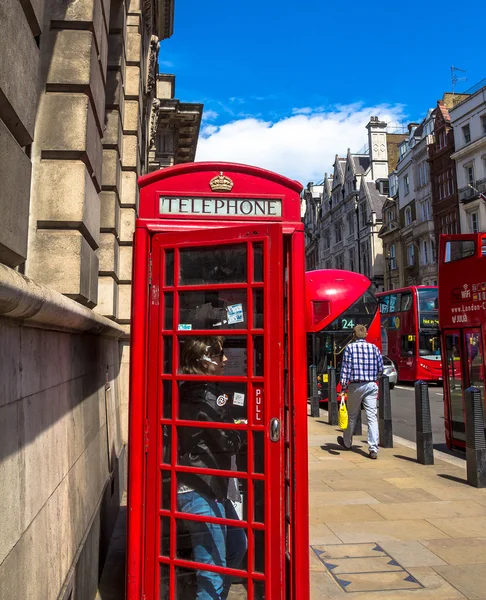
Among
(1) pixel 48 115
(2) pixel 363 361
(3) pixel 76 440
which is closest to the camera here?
(3) pixel 76 440

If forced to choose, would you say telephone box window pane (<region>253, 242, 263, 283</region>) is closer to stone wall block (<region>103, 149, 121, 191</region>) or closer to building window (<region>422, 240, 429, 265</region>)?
stone wall block (<region>103, 149, 121, 191</region>)

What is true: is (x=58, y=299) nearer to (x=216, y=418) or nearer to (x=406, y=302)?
(x=216, y=418)

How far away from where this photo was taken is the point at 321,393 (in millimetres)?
18062

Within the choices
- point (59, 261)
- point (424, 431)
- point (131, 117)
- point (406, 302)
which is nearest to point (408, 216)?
point (406, 302)

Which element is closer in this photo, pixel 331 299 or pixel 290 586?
pixel 290 586

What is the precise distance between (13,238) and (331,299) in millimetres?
14887

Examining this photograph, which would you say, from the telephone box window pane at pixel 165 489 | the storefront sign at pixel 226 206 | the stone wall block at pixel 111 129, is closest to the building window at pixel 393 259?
the stone wall block at pixel 111 129

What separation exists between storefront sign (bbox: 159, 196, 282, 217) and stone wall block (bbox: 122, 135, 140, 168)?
556 cm

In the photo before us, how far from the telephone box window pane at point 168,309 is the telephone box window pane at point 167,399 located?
36 cm

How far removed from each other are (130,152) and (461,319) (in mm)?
5904

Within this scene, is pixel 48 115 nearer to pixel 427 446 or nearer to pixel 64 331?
pixel 64 331

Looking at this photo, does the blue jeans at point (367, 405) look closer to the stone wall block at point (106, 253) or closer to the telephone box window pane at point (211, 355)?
the stone wall block at point (106, 253)

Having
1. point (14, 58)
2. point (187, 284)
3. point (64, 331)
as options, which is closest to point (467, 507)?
point (187, 284)

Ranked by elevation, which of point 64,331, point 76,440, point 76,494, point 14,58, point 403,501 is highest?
point 14,58
